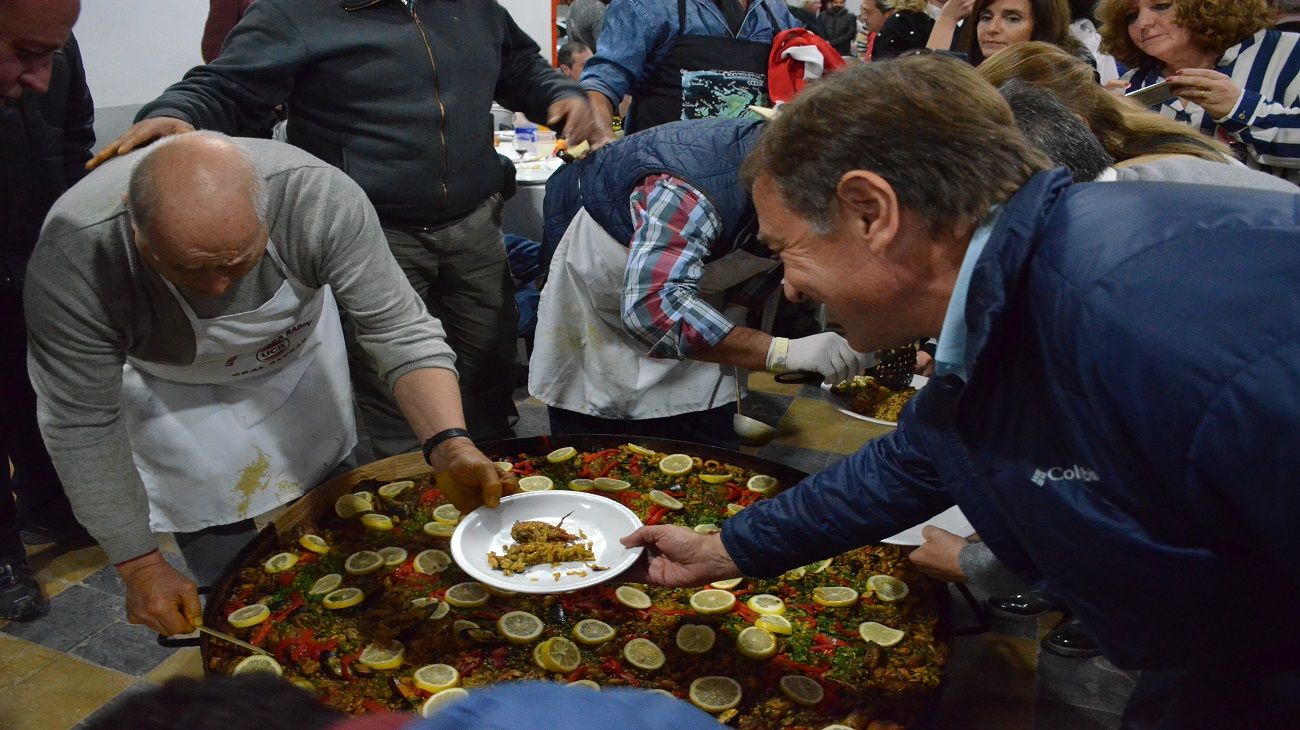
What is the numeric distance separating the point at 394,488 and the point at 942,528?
164 cm

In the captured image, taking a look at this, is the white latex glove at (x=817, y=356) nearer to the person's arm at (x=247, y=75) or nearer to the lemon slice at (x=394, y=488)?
the lemon slice at (x=394, y=488)

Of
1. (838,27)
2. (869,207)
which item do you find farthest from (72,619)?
(838,27)

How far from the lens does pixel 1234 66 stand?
3559mm

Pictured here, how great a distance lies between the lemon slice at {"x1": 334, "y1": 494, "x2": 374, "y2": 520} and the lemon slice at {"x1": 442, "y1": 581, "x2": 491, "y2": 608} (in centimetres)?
47

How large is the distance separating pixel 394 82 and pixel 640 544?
82.0 inches

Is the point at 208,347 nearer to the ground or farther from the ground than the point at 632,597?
farther from the ground

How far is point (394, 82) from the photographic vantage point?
3275mm

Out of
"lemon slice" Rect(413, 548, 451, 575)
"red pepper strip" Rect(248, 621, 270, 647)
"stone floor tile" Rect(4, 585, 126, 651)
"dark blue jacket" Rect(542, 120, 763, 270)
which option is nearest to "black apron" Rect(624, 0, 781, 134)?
"dark blue jacket" Rect(542, 120, 763, 270)

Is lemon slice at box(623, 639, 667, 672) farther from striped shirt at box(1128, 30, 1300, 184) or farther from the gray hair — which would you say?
striped shirt at box(1128, 30, 1300, 184)

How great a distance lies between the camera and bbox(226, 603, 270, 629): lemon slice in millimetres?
2072

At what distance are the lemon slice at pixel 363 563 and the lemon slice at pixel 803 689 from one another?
3.78ft

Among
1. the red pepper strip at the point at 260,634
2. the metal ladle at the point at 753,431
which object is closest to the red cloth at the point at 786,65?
the metal ladle at the point at 753,431

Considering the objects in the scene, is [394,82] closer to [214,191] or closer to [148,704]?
[214,191]

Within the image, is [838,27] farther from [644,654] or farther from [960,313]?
[960,313]
